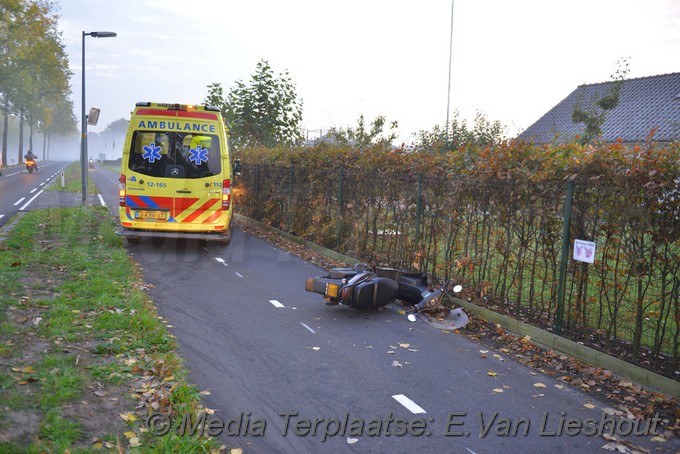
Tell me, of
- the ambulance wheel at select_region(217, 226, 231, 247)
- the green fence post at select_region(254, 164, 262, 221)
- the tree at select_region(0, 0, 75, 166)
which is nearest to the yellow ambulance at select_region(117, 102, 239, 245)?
the ambulance wheel at select_region(217, 226, 231, 247)

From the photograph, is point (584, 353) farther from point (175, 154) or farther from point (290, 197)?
point (290, 197)

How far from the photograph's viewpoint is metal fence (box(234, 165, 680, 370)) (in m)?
5.54

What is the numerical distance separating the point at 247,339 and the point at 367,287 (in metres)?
1.99

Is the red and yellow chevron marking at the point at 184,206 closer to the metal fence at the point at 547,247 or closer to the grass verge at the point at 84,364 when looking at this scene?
the grass verge at the point at 84,364

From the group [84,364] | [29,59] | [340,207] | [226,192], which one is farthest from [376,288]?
[29,59]

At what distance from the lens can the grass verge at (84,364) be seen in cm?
383

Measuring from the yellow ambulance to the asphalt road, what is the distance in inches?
127

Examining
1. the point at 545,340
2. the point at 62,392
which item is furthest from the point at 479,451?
the point at 62,392

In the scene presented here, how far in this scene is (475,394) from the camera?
203 inches

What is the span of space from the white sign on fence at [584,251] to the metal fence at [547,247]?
0.31 feet

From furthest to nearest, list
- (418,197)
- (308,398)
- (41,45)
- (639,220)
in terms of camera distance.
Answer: (41,45) < (418,197) < (639,220) < (308,398)

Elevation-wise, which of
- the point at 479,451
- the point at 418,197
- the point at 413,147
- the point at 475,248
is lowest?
the point at 479,451

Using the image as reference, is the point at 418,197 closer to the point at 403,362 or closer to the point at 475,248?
the point at 475,248

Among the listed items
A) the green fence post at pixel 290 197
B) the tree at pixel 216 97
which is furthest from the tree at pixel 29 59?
the green fence post at pixel 290 197
